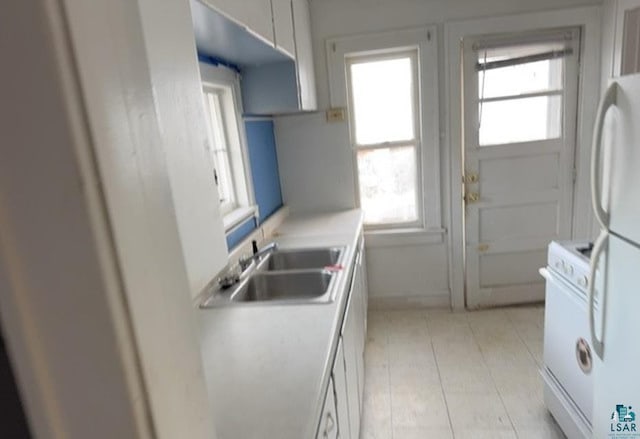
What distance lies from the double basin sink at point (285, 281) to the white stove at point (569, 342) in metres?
1.03

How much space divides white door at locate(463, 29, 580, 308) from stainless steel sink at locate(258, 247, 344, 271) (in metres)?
1.51

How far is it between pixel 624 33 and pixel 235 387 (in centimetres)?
312

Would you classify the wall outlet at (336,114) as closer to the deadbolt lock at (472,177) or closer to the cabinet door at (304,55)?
the cabinet door at (304,55)

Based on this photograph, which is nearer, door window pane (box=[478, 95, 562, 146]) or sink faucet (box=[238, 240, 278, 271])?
sink faucet (box=[238, 240, 278, 271])

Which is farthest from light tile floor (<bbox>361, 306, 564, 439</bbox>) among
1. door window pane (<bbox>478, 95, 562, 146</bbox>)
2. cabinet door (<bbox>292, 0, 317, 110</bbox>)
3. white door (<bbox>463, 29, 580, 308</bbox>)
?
cabinet door (<bbox>292, 0, 317, 110</bbox>)

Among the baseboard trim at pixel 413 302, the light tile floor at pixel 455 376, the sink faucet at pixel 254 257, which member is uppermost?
the sink faucet at pixel 254 257

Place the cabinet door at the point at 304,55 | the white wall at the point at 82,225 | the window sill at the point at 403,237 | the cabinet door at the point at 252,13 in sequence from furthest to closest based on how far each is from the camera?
the window sill at the point at 403,237 → the cabinet door at the point at 304,55 → the cabinet door at the point at 252,13 → the white wall at the point at 82,225

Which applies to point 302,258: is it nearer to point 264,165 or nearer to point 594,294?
point 264,165

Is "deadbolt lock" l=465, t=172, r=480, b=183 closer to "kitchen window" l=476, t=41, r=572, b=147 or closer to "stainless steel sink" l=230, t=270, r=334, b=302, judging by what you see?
"kitchen window" l=476, t=41, r=572, b=147

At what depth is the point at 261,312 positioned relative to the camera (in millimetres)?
1504

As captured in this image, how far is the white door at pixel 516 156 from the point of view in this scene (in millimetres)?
2928

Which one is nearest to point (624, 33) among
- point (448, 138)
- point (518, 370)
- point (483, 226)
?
point (448, 138)

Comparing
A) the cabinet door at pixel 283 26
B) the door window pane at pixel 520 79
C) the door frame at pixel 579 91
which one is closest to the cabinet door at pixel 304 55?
the cabinet door at pixel 283 26

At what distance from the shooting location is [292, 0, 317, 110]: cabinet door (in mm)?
2324
